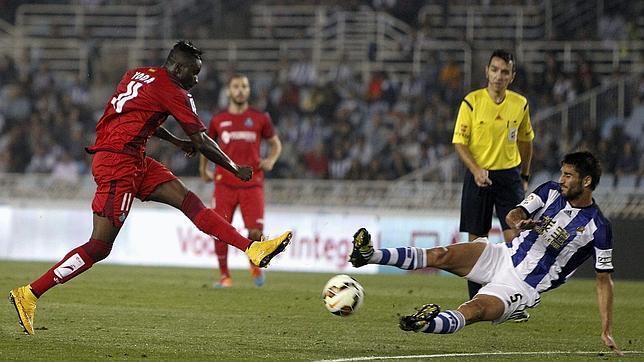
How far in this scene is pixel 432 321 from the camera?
24.9 feet

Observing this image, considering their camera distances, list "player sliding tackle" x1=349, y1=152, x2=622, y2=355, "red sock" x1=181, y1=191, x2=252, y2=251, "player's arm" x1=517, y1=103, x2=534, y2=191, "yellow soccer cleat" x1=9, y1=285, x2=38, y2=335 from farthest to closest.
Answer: "player's arm" x1=517, y1=103, x2=534, y2=191 → "red sock" x1=181, y1=191, x2=252, y2=251 → "yellow soccer cleat" x1=9, y1=285, x2=38, y2=335 → "player sliding tackle" x1=349, y1=152, x2=622, y2=355

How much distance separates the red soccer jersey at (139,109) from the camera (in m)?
8.91

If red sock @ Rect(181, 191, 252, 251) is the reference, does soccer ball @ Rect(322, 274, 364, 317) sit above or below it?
below

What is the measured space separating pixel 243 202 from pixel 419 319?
7.04 meters

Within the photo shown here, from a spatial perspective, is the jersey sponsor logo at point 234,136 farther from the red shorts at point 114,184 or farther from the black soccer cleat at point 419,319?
the black soccer cleat at point 419,319

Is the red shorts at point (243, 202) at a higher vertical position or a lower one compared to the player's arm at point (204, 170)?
lower

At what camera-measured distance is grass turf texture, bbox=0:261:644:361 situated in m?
8.12

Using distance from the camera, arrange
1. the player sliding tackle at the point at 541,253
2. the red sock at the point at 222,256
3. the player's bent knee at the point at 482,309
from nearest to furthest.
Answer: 1. the player's bent knee at the point at 482,309
2. the player sliding tackle at the point at 541,253
3. the red sock at the point at 222,256

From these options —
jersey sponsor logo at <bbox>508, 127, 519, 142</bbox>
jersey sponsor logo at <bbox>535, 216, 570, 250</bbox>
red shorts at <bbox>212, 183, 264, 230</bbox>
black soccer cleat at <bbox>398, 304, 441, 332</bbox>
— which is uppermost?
jersey sponsor logo at <bbox>508, 127, 519, 142</bbox>

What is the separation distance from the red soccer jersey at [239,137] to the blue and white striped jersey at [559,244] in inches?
244

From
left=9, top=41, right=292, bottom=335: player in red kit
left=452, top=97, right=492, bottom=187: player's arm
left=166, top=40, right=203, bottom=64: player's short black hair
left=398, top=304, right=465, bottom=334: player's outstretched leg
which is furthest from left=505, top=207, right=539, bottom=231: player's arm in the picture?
left=166, top=40, right=203, bottom=64: player's short black hair

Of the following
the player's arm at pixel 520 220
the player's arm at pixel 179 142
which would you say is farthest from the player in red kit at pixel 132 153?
the player's arm at pixel 520 220

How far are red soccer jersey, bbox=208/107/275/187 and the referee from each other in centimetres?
369

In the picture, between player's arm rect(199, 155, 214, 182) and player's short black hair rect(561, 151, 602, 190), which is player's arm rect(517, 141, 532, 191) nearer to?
player's short black hair rect(561, 151, 602, 190)
